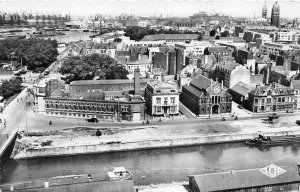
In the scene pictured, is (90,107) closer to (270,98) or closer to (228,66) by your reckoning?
(270,98)

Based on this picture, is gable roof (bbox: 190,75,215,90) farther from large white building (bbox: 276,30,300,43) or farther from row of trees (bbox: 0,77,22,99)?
large white building (bbox: 276,30,300,43)

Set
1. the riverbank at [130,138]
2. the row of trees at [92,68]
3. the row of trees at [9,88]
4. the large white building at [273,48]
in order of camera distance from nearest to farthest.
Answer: the riverbank at [130,138]
the row of trees at [9,88]
the row of trees at [92,68]
the large white building at [273,48]

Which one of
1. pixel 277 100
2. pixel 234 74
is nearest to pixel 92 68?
pixel 234 74

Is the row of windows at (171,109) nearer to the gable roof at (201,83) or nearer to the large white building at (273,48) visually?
the gable roof at (201,83)

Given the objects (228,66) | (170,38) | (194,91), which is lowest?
(194,91)

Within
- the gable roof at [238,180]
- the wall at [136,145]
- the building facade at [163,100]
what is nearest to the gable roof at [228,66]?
the building facade at [163,100]

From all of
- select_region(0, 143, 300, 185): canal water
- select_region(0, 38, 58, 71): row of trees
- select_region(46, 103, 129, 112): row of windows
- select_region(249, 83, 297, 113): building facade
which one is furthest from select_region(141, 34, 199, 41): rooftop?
select_region(0, 143, 300, 185): canal water
